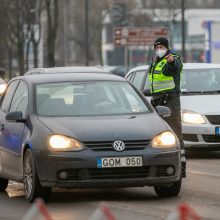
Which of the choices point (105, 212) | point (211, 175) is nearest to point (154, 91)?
point (211, 175)

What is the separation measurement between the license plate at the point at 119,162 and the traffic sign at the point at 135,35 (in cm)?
4406

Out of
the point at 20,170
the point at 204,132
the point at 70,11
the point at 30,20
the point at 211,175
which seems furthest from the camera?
the point at 70,11

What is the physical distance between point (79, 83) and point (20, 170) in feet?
4.47

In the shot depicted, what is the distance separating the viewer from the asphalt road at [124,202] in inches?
371

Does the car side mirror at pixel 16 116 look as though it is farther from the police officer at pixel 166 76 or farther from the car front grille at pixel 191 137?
the car front grille at pixel 191 137

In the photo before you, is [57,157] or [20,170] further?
[20,170]

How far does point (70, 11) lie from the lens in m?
102

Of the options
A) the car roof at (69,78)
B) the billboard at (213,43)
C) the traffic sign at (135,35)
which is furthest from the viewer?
the traffic sign at (135,35)

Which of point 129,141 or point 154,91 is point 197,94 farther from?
point 129,141

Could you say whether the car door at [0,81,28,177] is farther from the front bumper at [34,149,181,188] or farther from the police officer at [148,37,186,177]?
the police officer at [148,37,186,177]

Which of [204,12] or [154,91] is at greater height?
[154,91]

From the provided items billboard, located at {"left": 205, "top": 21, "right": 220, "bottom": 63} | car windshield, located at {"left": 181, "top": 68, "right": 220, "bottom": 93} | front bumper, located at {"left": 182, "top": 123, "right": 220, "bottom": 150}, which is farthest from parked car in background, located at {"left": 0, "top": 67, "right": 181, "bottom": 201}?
billboard, located at {"left": 205, "top": 21, "right": 220, "bottom": 63}

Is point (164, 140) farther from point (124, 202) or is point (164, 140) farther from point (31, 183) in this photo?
point (31, 183)

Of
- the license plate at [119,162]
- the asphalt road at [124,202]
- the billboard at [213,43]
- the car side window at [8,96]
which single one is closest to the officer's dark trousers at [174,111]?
the asphalt road at [124,202]
